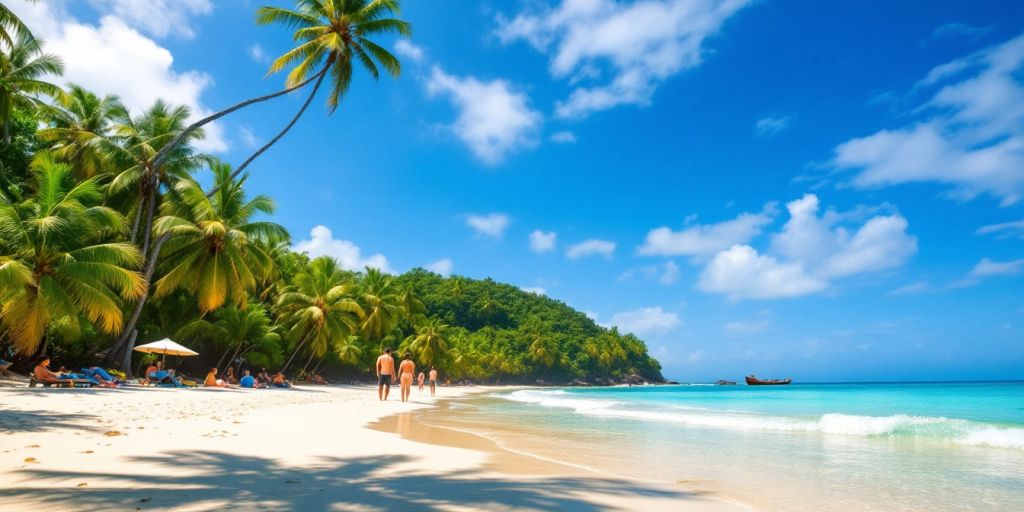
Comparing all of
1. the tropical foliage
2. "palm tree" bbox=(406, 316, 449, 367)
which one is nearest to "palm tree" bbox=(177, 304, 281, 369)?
the tropical foliage

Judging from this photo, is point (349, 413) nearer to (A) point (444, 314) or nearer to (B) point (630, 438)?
(B) point (630, 438)

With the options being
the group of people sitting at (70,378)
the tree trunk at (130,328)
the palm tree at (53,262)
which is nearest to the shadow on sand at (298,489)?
the palm tree at (53,262)

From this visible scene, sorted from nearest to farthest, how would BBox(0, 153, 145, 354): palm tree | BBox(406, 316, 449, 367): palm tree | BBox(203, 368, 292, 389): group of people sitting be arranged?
BBox(0, 153, 145, 354): palm tree, BBox(203, 368, 292, 389): group of people sitting, BBox(406, 316, 449, 367): palm tree

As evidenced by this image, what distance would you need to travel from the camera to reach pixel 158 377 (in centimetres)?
1936

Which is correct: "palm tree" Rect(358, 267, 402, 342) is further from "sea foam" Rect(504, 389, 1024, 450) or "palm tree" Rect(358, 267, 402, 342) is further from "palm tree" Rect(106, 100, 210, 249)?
"sea foam" Rect(504, 389, 1024, 450)

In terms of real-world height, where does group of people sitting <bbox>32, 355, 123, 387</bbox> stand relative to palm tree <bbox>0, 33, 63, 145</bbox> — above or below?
below

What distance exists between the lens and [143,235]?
21516 millimetres

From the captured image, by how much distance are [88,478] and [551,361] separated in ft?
297

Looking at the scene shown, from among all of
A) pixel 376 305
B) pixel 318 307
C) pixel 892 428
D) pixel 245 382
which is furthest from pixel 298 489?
pixel 376 305

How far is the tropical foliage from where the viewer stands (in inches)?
554

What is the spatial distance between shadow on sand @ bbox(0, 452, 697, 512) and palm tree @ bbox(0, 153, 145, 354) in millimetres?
11490

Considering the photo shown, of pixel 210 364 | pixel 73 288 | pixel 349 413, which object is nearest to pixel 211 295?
pixel 73 288

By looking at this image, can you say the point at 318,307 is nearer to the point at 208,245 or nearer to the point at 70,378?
the point at 208,245

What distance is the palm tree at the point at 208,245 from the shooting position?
20562 mm
